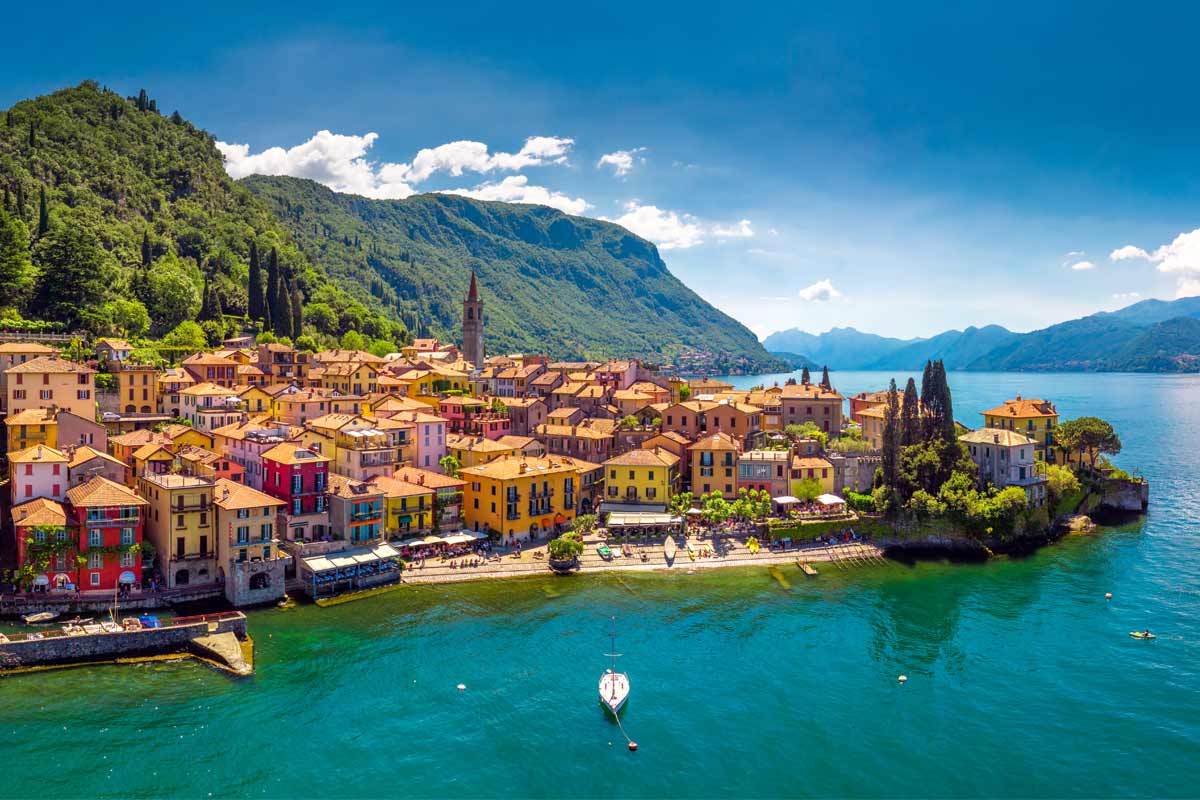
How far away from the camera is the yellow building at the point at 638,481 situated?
74.2 m

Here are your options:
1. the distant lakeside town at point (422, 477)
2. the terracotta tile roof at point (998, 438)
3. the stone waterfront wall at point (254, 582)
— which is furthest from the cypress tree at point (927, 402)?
the stone waterfront wall at point (254, 582)

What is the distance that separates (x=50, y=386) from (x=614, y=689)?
5749 centimetres

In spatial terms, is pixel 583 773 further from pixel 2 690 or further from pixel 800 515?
pixel 800 515

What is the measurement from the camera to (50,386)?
67.1 m

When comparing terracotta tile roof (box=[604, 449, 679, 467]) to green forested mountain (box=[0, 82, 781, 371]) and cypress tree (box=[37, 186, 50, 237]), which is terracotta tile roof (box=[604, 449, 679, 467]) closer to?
green forested mountain (box=[0, 82, 781, 371])

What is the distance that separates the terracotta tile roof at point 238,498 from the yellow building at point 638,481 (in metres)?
30.9

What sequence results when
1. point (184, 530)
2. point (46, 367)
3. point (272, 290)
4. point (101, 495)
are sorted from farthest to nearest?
point (272, 290)
point (46, 367)
point (184, 530)
point (101, 495)

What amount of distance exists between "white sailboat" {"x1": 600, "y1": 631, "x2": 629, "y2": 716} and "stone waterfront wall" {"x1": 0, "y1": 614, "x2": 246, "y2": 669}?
22.2m

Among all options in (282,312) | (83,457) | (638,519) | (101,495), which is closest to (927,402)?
(638,519)

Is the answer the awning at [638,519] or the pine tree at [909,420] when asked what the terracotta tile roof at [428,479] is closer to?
the awning at [638,519]

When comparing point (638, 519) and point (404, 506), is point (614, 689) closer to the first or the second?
point (404, 506)

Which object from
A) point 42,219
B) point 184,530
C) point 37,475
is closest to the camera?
point 184,530

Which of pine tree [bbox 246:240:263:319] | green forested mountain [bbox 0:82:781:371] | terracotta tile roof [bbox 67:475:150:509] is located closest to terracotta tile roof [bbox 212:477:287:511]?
terracotta tile roof [bbox 67:475:150:509]

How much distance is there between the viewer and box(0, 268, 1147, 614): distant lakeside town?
52312 mm
